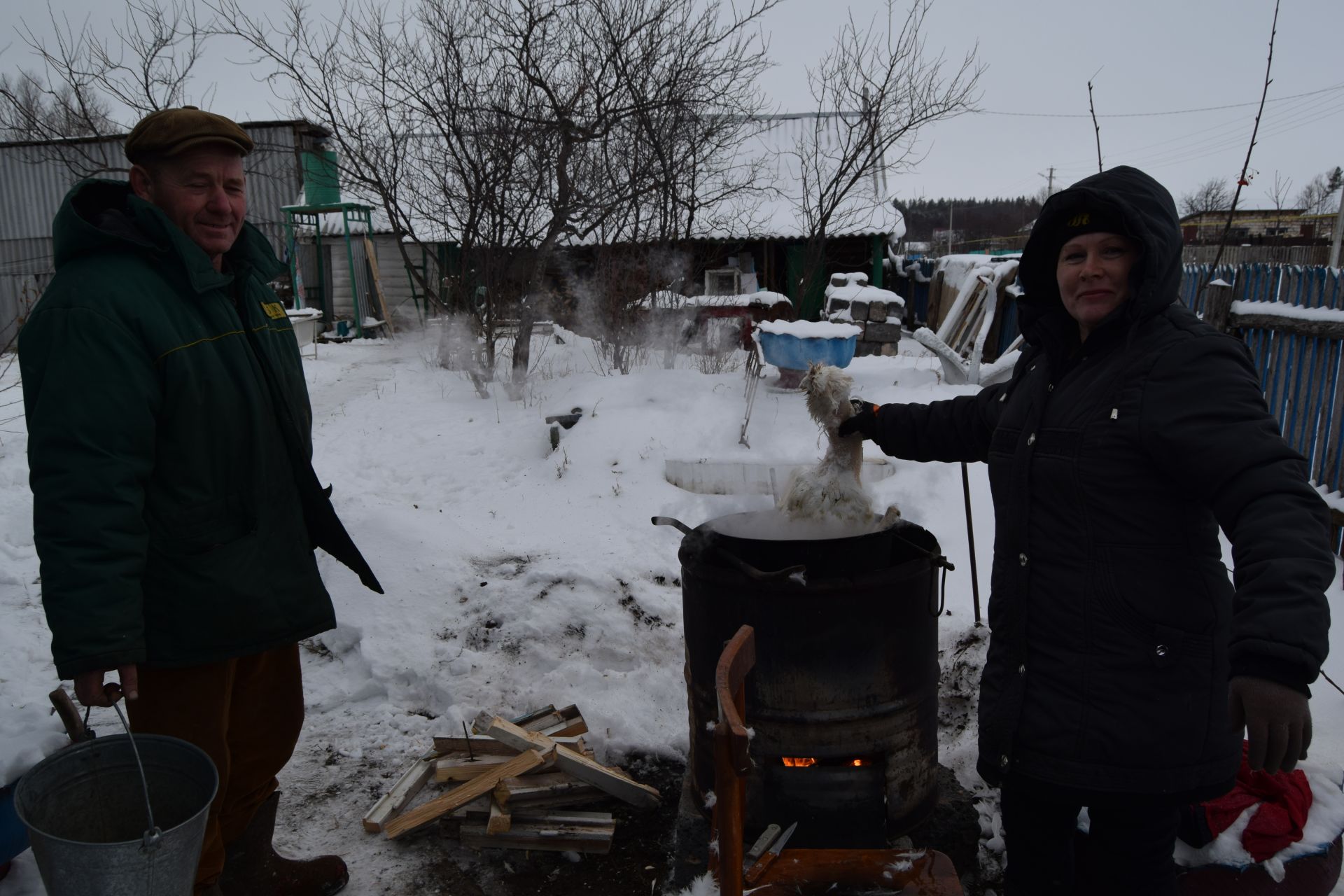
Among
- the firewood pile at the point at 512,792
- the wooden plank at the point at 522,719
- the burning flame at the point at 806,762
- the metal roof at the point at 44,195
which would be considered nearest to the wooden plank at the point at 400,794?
the firewood pile at the point at 512,792

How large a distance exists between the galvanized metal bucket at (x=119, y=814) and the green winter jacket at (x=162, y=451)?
0.24 meters

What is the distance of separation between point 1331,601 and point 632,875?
385 cm

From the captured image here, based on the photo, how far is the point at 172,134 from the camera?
220cm

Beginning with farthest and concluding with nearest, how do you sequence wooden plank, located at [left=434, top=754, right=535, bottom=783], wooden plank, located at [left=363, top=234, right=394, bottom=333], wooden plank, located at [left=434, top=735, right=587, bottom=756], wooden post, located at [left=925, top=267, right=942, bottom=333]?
wooden post, located at [left=925, top=267, right=942, bottom=333] < wooden plank, located at [left=363, top=234, right=394, bottom=333] < wooden plank, located at [left=434, top=735, right=587, bottom=756] < wooden plank, located at [left=434, top=754, right=535, bottom=783]

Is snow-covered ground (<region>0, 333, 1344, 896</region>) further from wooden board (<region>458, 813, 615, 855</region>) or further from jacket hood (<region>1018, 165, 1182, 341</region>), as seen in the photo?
jacket hood (<region>1018, 165, 1182, 341</region>)

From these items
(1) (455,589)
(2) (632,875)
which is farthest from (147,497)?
(1) (455,589)

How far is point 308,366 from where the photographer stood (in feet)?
39.1

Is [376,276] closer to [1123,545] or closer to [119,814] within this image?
[119,814]

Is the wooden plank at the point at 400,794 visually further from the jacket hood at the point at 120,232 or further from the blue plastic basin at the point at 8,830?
the jacket hood at the point at 120,232

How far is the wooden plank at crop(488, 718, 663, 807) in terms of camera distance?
3.24 metres

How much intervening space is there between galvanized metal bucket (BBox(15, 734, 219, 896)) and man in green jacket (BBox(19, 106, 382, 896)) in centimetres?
15

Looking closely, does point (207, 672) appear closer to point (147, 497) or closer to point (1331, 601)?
point (147, 497)

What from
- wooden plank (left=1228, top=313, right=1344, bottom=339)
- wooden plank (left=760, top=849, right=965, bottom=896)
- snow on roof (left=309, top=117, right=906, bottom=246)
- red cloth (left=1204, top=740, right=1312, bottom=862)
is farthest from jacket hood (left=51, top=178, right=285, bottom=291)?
snow on roof (left=309, top=117, right=906, bottom=246)

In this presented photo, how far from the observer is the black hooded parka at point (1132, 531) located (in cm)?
174
